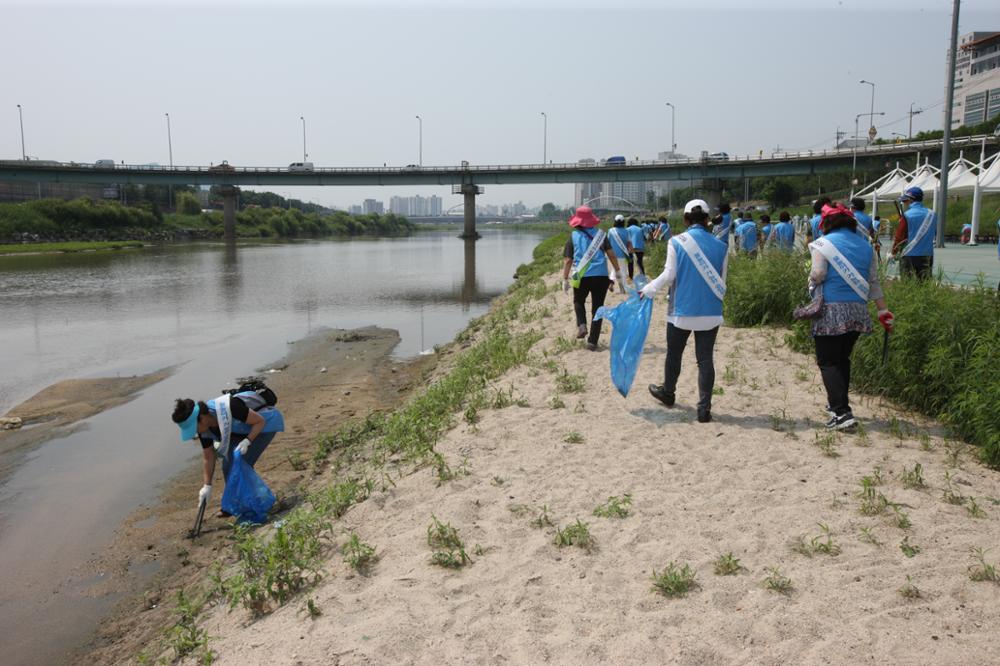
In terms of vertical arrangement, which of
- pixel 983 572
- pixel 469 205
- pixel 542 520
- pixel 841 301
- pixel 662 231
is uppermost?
pixel 469 205

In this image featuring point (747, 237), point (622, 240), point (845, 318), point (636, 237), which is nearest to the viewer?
point (845, 318)

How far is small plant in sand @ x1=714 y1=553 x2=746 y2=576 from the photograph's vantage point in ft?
12.1

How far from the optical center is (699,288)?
6043 millimetres

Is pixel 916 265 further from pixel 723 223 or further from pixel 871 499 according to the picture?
pixel 871 499

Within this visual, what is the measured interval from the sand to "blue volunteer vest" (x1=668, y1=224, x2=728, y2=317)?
3.25 ft

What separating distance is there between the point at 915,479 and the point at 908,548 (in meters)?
0.97

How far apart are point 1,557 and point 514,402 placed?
15.1 ft

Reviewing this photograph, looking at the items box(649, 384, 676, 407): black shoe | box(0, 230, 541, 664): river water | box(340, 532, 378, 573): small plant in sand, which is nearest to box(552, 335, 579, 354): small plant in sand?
box(649, 384, 676, 407): black shoe

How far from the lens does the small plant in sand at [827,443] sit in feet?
17.0

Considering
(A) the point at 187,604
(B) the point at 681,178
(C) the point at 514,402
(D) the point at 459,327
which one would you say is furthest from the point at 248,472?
(B) the point at 681,178

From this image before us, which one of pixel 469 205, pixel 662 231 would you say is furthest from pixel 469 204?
pixel 662 231

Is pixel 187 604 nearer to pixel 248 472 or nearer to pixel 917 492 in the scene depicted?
pixel 248 472

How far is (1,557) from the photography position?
5.80 meters

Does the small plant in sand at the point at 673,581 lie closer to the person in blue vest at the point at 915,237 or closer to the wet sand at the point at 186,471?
the wet sand at the point at 186,471
